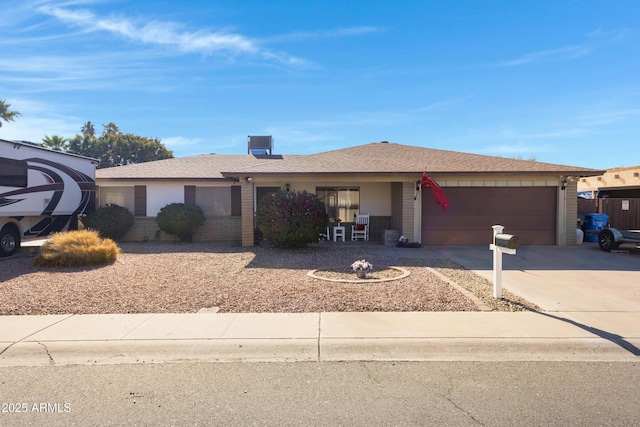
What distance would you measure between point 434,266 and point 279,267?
12.9ft

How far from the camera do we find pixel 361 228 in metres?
15.8

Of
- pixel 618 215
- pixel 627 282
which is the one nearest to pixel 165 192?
pixel 627 282

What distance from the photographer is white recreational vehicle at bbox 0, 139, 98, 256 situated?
1165 cm

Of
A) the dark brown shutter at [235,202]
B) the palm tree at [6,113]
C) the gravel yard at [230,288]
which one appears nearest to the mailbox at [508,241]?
the gravel yard at [230,288]

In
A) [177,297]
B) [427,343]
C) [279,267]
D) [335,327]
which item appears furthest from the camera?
[279,267]

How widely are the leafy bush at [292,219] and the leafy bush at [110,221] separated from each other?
6.67 m

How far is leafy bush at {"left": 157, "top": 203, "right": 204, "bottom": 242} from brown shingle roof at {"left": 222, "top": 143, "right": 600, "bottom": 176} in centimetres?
221

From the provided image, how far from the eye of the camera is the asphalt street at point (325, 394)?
3248 mm

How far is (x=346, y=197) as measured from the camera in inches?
642

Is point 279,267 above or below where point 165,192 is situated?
below

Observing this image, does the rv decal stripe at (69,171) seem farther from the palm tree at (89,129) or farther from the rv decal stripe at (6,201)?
the palm tree at (89,129)

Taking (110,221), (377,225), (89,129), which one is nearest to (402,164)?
(377,225)

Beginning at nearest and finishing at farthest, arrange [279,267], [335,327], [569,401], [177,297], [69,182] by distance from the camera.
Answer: [569,401] < [335,327] < [177,297] < [279,267] < [69,182]

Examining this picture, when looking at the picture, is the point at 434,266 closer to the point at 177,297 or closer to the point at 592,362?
the point at 592,362
